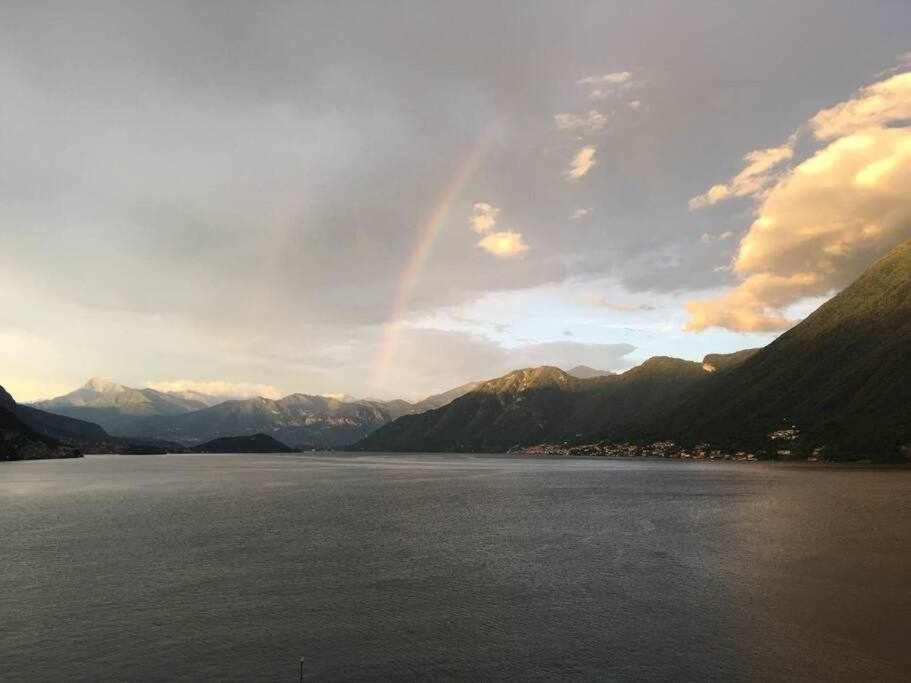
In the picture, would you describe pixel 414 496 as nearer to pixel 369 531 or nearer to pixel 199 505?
pixel 199 505

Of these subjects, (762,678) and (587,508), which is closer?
(762,678)

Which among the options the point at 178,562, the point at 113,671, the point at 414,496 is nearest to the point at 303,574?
the point at 178,562

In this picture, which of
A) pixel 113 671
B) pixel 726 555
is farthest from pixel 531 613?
pixel 726 555

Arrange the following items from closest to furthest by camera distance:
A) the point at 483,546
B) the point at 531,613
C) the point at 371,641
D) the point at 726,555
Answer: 1. the point at 371,641
2. the point at 531,613
3. the point at 726,555
4. the point at 483,546

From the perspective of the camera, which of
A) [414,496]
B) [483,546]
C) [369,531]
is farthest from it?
[414,496]

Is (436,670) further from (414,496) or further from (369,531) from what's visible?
(414,496)

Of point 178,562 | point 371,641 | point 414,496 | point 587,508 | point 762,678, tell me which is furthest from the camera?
point 414,496
